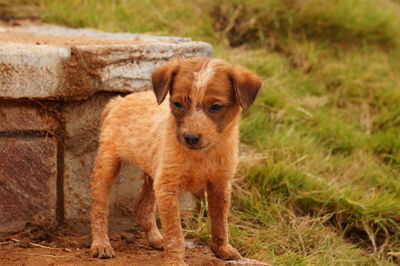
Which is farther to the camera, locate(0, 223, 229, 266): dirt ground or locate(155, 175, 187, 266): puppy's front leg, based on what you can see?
locate(0, 223, 229, 266): dirt ground

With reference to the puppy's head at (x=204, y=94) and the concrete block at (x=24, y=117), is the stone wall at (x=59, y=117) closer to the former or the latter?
the concrete block at (x=24, y=117)

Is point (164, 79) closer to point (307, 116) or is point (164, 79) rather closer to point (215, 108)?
point (215, 108)

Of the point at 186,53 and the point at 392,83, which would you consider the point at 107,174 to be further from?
the point at 392,83

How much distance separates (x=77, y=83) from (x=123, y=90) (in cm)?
43

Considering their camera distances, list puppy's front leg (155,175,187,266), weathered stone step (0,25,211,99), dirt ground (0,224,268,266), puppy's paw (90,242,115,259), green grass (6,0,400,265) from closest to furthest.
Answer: puppy's front leg (155,175,187,266), dirt ground (0,224,268,266), puppy's paw (90,242,115,259), weathered stone step (0,25,211,99), green grass (6,0,400,265)

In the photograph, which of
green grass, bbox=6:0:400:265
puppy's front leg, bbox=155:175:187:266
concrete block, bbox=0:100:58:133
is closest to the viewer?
puppy's front leg, bbox=155:175:187:266

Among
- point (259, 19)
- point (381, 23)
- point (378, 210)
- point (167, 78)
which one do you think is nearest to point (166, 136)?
point (167, 78)

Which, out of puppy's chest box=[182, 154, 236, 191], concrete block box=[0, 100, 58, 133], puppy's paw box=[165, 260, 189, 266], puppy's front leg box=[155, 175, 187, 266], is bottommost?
puppy's paw box=[165, 260, 189, 266]

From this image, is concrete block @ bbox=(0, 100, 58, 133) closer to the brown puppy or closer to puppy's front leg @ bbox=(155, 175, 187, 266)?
the brown puppy

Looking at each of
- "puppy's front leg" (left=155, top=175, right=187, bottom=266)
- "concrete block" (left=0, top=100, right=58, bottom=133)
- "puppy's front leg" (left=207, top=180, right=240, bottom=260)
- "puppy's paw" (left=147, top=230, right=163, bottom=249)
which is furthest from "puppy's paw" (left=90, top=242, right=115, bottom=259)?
"concrete block" (left=0, top=100, right=58, bottom=133)

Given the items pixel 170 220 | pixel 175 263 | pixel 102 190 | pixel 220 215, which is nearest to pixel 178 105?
pixel 170 220

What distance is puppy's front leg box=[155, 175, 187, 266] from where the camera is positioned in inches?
150

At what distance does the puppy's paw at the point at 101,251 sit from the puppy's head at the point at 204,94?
3.75 ft

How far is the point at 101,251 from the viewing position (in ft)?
14.0
